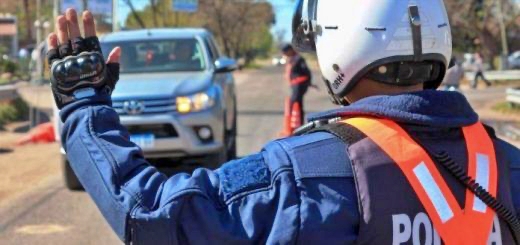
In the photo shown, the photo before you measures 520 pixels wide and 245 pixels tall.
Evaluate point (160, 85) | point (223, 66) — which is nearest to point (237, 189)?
point (160, 85)

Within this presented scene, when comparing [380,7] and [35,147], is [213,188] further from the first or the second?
[35,147]

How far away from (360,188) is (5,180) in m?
8.91

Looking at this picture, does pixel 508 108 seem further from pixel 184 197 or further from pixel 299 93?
pixel 184 197

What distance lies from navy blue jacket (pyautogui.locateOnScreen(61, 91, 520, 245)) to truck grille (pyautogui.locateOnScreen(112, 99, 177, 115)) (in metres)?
6.97

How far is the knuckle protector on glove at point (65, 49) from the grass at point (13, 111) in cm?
1500

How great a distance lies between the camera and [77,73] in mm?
1789

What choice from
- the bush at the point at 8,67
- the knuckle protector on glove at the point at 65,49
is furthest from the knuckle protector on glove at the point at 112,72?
the bush at the point at 8,67

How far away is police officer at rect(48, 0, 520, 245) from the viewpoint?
1643 mm

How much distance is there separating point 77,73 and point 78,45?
10cm

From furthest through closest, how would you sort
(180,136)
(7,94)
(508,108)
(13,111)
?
(508,108), (7,94), (13,111), (180,136)

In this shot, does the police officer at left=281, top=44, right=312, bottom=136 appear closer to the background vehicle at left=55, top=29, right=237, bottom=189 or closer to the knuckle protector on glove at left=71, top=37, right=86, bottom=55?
the background vehicle at left=55, top=29, right=237, bottom=189

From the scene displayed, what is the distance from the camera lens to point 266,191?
166cm

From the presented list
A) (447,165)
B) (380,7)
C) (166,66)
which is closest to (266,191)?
(447,165)

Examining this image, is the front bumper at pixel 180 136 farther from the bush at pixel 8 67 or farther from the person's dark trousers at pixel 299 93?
the bush at pixel 8 67
